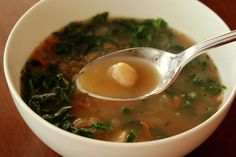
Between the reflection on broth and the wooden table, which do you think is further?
the reflection on broth

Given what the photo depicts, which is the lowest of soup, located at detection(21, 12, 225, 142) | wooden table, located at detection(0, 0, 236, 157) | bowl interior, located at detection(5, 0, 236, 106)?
wooden table, located at detection(0, 0, 236, 157)

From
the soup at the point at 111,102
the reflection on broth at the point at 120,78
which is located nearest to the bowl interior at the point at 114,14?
the soup at the point at 111,102

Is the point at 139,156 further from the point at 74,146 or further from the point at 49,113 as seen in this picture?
the point at 49,113

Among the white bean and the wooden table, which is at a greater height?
the white bean

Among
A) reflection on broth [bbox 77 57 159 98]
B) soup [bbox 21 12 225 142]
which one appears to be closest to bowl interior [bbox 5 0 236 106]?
soup [bbox 21 12 225 142]

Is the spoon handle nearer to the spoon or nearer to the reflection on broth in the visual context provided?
the spoon

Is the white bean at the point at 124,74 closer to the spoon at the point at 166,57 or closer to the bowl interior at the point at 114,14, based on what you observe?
the spoon at the point at 166,57

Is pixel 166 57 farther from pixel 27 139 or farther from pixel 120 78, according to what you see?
pixel 27 139

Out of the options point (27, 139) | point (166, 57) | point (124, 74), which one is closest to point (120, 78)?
point (124, 74)
